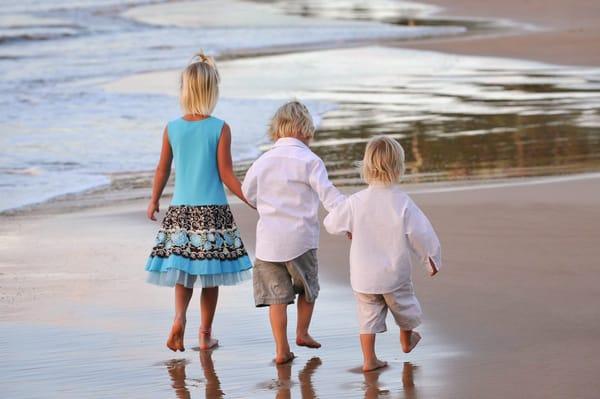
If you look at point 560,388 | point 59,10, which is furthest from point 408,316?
point 59,10

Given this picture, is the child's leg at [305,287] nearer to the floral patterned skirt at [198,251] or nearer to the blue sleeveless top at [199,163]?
the floral patterned skirt at [198,251]

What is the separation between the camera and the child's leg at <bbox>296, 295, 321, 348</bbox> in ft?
18.8

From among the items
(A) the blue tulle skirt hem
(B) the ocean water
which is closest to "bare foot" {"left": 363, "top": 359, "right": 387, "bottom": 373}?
(A) the blue tulle skirt hem

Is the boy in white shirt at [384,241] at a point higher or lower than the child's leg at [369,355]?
higher

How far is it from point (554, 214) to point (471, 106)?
7598mm

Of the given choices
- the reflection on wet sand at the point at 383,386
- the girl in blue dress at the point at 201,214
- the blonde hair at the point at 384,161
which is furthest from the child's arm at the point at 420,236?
the girl in blue dress at the point at 201,214

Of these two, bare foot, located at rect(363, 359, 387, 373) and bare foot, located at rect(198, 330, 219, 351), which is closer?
bare foot, located at rect(363, 359, 387, 373)

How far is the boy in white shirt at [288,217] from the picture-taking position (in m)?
5.66

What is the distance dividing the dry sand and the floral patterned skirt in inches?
660

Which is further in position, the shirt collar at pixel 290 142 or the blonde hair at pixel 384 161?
the shirt collar at pixel 290 142

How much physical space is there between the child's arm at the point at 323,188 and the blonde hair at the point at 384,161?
200 millimetres

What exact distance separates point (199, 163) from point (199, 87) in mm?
349

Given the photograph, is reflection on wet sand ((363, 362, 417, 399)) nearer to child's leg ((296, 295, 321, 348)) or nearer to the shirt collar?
child's leg ((296, 295, 321, 348))

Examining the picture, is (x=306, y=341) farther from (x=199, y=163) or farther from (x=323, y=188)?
(x=199, y=163)
